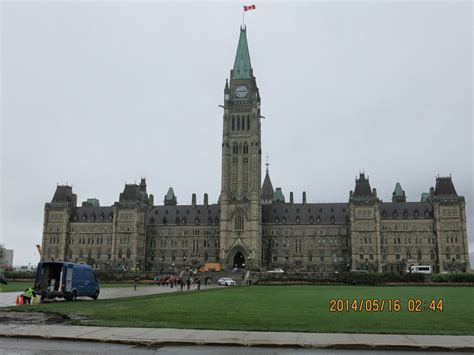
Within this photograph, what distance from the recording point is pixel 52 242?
132m

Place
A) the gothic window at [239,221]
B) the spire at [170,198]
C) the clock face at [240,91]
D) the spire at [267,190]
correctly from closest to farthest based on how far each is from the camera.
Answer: the gothic window at [239,221] < the clock face at [240,91] < the spire at [170,198] < the spire at [267,190]

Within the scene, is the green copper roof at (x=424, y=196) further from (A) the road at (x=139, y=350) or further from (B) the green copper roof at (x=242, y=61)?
(A) the road at (x=139, y=350)

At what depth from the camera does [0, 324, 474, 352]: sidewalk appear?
15.5 m

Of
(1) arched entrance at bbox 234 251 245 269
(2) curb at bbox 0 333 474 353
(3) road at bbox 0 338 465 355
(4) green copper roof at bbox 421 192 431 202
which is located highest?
(4) green copper roof at bbox 421 192 431 202

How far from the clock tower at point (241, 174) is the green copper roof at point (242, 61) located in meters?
0.25

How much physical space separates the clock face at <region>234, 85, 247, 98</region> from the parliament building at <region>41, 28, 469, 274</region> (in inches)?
6.0

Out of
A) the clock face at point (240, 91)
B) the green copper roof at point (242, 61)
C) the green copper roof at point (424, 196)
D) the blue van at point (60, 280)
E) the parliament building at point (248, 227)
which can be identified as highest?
the green copper roof at point (242, 61)

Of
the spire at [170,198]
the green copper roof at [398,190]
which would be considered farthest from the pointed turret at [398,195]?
the spire at [170,198]

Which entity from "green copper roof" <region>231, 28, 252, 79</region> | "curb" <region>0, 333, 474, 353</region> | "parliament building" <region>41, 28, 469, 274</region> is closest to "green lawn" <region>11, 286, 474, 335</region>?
"curb" <region>0, 333, 474, 353</region>

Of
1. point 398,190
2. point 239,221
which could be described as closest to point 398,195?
point 398,190

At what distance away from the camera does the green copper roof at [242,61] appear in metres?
129

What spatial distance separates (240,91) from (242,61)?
28.1 feet

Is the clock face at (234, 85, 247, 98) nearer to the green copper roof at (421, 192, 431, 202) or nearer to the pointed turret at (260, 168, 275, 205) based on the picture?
the pointed turret at (260, 168, 275, 205)

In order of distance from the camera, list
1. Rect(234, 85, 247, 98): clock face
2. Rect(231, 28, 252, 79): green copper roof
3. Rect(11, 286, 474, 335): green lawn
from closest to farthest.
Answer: Rect(11, 286, 474, 335): green lawn, Rect(234, 85, 247, 98): clock face, Rect(231, 28, 252, 79): green copper roof
